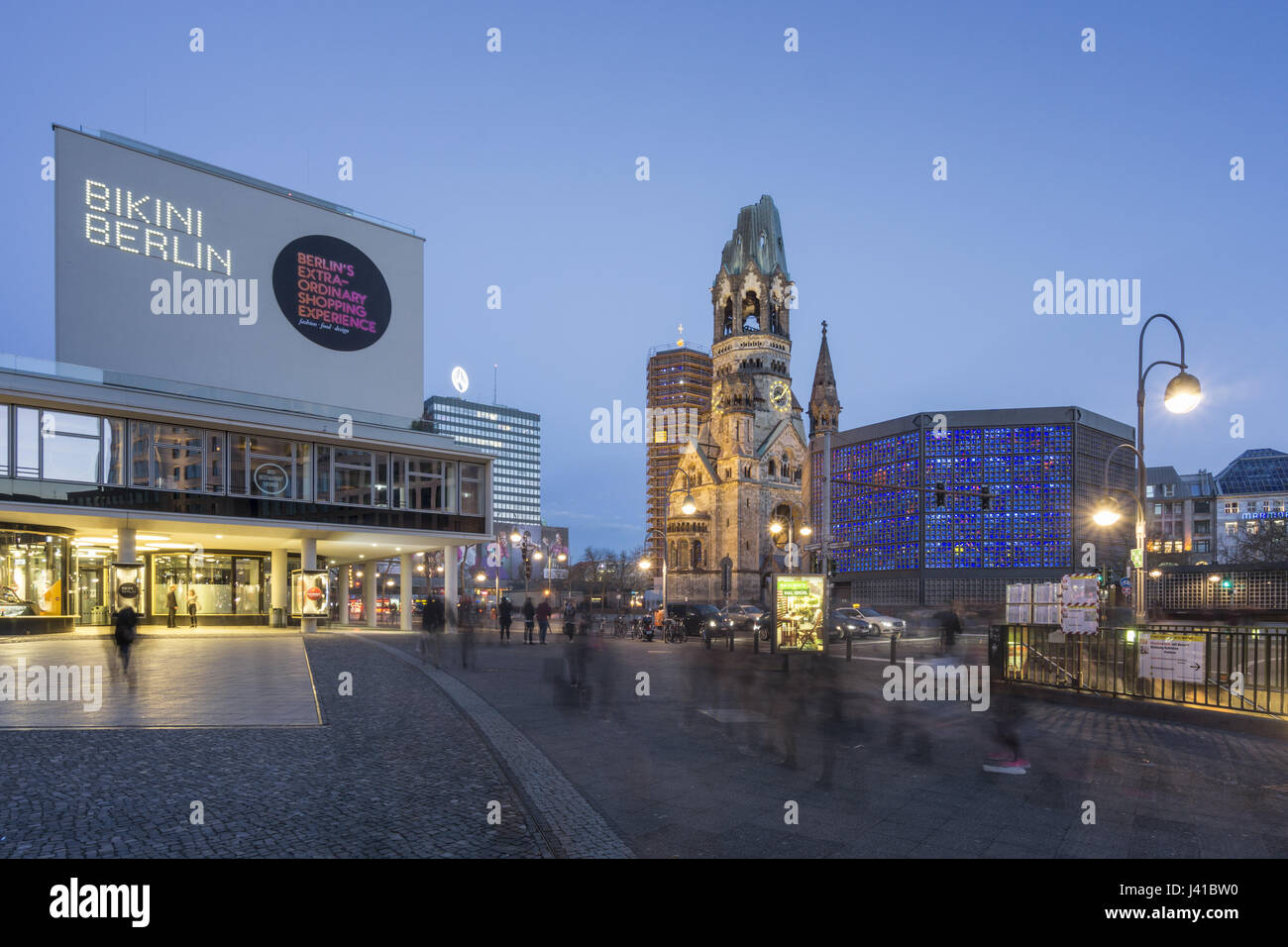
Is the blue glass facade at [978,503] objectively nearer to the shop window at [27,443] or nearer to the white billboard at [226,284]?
the white billboard at [226,284]

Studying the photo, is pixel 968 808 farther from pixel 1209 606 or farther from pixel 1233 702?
pixel 1209 606

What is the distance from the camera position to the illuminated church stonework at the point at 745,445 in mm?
97688

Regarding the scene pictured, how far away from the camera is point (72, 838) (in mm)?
5945

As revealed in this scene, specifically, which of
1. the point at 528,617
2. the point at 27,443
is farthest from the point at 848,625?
the point at 27,443

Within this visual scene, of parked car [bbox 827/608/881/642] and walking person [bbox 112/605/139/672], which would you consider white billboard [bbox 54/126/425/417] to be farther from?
walking person [bbox 112/605/139/672]

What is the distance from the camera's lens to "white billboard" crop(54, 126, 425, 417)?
4034 centimetres

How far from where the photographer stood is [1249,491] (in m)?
107

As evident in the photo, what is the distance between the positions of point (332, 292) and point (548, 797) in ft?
158

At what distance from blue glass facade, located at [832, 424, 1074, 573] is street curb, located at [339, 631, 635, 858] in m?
50.8

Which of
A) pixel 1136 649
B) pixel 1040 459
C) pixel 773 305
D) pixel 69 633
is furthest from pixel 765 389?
pixel 1136 649

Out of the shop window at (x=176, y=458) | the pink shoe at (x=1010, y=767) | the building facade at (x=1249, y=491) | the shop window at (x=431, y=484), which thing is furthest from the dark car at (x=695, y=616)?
the building facade at (x=1249, y=491)

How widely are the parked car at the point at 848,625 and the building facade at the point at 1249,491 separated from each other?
92.0 m

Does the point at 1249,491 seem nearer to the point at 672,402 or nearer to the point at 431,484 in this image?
the point at 672,402

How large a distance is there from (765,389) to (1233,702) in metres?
96.5
